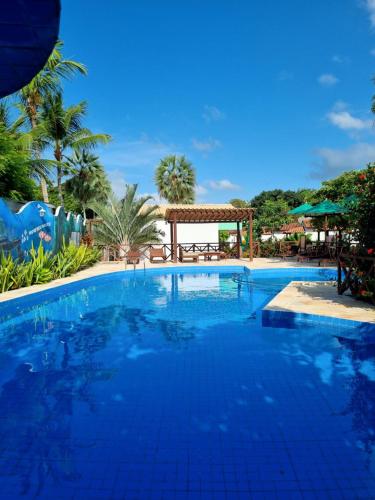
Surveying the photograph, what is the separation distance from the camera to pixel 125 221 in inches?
765

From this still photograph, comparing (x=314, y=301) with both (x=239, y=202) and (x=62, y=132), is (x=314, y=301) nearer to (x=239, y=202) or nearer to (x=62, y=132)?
(x=62, y=132)

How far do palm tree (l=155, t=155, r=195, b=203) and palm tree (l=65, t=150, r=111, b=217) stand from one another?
19.5 feet

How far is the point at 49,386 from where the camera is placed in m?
4.34

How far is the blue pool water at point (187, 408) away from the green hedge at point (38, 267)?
8.47ft

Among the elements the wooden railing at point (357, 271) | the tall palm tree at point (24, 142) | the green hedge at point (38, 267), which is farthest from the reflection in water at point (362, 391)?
the tall palm tree at point (24, 142)

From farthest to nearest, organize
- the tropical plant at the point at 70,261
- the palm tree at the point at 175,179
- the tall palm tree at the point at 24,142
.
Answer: the palm tree at the point at 175,179
the tall palm tree at the point at 24,142
the tropical plant at the point at 70,261

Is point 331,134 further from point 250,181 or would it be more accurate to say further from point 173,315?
point 173,315

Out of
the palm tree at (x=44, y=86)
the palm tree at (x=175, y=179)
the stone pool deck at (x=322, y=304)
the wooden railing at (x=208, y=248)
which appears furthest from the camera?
the palm tree at (x=175, y=179)

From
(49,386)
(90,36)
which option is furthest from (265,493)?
(90,36)

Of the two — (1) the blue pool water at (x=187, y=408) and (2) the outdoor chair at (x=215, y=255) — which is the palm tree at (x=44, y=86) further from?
(1) the blue pool water at (x=187, y=408)

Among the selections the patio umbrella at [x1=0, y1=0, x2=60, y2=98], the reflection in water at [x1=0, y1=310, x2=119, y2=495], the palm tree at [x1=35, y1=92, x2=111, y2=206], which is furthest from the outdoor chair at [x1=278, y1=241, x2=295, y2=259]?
the patio umbrella at [x1=0, y1=0, x2=60, y2=98]

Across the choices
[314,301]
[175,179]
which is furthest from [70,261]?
[175,179]

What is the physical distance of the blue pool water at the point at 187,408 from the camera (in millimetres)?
2609

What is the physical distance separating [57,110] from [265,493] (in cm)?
2038
